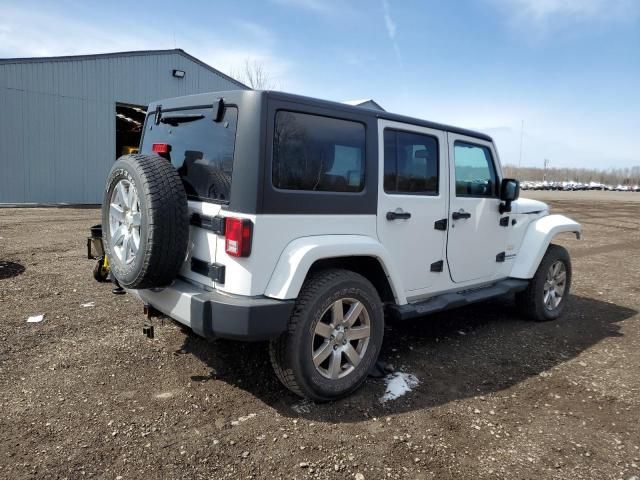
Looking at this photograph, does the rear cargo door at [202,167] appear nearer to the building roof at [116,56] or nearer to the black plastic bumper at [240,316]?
the black plastic bumper at [240,316]

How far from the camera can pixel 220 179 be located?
2.93 m

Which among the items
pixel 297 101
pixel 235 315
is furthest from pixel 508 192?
pixel 235 315

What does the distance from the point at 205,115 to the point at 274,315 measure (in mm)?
1428

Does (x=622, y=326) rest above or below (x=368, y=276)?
below

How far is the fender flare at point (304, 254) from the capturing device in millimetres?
2785

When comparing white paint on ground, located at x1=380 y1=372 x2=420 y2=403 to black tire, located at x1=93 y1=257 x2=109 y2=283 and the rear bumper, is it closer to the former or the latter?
the rear bumper

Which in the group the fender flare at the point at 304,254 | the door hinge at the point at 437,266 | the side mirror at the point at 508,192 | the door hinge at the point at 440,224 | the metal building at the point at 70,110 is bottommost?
the door hinge at the point at 437,266

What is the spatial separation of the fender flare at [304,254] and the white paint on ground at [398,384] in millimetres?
994

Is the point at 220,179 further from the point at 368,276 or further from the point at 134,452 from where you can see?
the point at 134,452

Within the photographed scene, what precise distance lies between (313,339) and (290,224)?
2.47 feet

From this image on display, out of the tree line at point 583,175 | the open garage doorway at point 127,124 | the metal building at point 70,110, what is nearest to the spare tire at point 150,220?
the metal building at point 70,110

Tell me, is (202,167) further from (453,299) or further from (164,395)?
(453,299)

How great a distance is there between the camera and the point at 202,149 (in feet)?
10.1

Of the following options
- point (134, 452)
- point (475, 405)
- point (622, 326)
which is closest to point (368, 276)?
point (475, 405)
